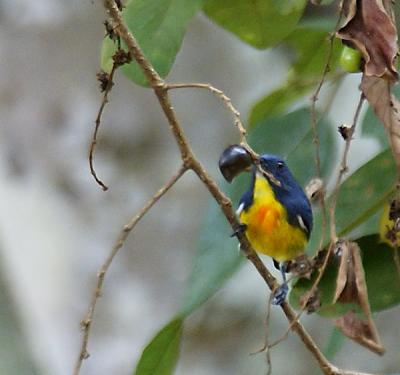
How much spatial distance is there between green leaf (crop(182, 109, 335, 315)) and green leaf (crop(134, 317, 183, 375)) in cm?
2

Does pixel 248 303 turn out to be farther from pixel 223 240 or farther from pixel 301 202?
pixel 301 202

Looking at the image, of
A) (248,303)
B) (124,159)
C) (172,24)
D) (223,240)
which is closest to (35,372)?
(248,303)

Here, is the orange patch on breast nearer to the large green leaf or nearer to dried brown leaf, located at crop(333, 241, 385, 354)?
dried brown leaf, located at crop(333, 241, 385, 354)

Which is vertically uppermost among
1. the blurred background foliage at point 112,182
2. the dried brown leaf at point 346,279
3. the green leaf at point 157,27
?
the blurred background foliage at point 112,182

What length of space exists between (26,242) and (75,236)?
74 mm

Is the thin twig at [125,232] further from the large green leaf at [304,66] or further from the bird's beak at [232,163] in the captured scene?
the large green leaf at [304,66]

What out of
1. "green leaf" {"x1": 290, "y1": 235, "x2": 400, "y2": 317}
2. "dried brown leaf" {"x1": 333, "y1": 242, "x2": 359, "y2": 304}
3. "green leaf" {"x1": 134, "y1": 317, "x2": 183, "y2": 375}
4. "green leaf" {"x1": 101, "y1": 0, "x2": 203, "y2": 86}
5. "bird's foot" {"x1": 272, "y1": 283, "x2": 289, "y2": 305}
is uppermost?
"green leaf" {"x1": 101, "y1": 0, "x2": 203, "y2": 86}

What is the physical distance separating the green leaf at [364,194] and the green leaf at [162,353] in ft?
0.44

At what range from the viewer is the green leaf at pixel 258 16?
2.63ft

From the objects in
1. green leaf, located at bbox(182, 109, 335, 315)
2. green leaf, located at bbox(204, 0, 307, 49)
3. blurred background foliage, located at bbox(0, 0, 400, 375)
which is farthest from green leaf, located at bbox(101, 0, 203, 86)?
blurred background foliage, located at bbox(0, 0, 400, 375)

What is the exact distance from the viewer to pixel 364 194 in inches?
31.3

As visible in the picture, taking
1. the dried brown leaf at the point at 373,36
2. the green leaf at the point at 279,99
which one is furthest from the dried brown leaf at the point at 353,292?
the green leaf at the point at 279,99

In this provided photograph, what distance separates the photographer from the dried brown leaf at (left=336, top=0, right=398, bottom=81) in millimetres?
536

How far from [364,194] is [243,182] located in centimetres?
12
